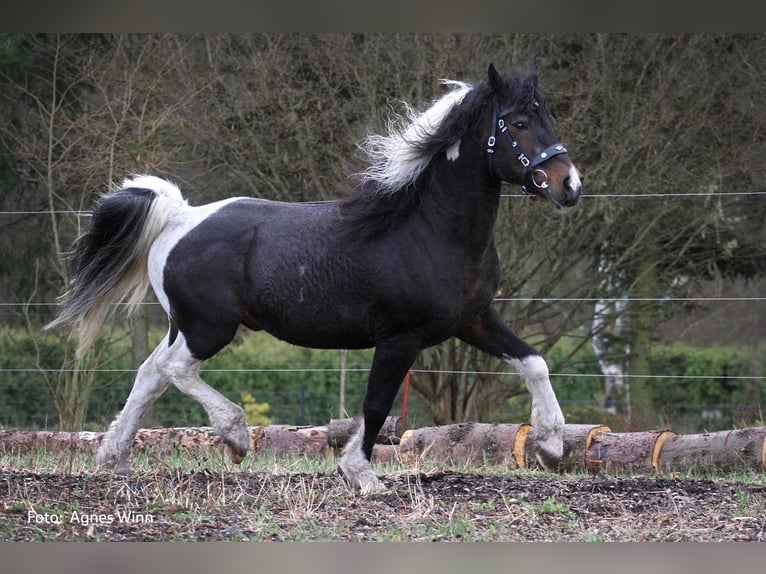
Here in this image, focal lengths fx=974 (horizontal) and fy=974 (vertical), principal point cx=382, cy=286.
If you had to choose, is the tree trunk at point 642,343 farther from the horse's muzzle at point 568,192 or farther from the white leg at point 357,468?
the horse's muzzle at point 568,192

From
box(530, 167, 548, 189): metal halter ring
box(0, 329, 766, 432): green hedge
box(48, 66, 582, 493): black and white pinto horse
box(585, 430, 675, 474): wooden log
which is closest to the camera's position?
box(530, 167, 548, 189): metal halter ring

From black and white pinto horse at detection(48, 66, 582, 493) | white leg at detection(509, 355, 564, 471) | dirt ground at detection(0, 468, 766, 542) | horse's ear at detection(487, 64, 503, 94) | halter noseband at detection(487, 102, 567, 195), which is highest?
horse's ear at detection(487, 64, 503, 94)

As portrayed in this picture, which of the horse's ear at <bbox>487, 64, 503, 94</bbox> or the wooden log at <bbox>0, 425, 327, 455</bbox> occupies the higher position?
the horse's ear at <bbox>487, 64, 503, 94</bbox>

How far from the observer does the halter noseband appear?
5.12 meters

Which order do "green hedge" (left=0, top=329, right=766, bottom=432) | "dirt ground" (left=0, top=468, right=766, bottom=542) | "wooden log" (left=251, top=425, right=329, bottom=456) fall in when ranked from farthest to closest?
"green hedge" (left=0, top=329, right=766, bottom=432), "wooden log" (left=251, top=425, right=329, bottom=456), "dirt ground" (left=0, top=468, right=766, bottom=542)

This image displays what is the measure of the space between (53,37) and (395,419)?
580cm

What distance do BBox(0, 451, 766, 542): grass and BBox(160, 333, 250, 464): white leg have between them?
8.7 inches

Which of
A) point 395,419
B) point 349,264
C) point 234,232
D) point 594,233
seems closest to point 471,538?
point 349,264

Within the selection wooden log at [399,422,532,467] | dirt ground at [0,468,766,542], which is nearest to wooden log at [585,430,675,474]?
wooden log at [399,422,532,467]

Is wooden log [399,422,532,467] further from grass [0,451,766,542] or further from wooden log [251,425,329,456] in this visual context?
wooden log [251,425,329,456]

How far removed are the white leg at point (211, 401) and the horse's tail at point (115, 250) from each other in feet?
2.09

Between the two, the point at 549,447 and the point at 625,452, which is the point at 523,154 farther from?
the point at 625,452

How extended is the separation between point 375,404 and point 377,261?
798 millimetres

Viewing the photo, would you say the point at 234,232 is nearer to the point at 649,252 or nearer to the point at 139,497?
the point at 139,497
